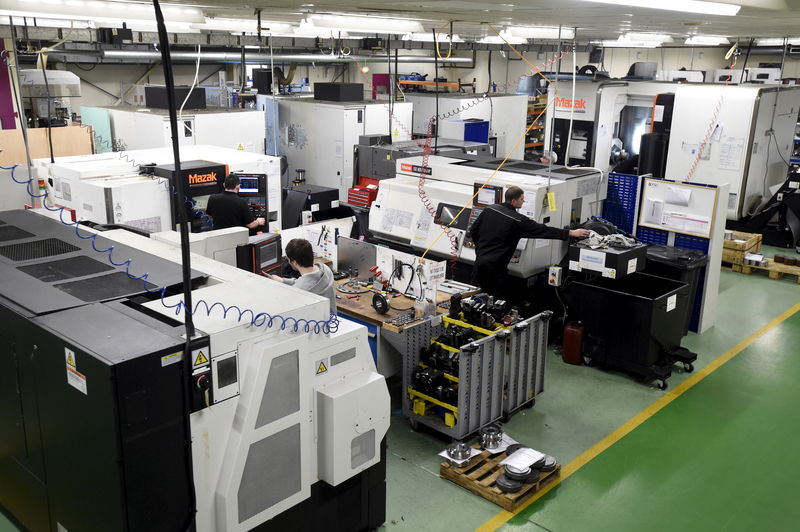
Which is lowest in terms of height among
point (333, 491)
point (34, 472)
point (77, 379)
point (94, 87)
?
point (333, 491)

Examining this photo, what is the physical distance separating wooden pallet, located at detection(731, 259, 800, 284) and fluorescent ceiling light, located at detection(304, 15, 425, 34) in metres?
5.32

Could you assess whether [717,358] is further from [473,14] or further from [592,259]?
[473,14]

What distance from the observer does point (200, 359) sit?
2.90 metres

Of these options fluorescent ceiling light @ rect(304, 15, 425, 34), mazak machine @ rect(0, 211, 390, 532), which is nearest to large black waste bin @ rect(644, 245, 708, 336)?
fluorescent ceiling light @ rect(304, 15, 425, 34)

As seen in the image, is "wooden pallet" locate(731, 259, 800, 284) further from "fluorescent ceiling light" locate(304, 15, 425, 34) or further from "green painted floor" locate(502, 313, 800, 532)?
"fluorescent ceiling light" locate(304, 15, 425, 34)

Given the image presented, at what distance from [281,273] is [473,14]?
2531mm

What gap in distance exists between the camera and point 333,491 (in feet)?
12.3

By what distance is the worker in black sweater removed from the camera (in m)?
6.09

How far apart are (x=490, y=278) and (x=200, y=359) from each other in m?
3.88

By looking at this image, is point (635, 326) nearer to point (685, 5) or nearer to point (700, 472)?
point (700, 472)

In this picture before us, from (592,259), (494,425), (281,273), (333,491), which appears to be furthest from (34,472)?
(592,259)

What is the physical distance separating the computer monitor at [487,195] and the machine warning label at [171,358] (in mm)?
4159

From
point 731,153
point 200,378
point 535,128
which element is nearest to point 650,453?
point 200,378

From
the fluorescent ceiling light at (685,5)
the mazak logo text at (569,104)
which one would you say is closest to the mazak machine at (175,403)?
the fluorescent ceiling light at (685,5)
